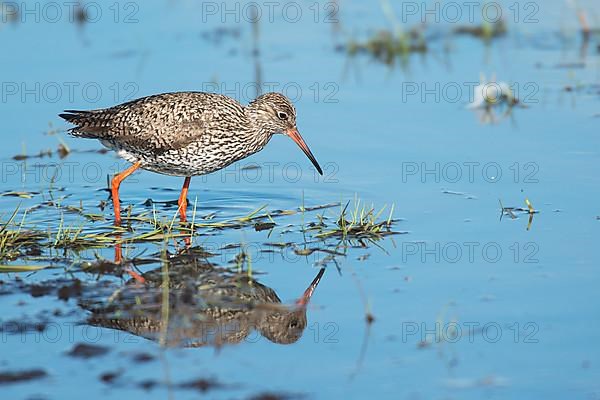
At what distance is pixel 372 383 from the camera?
21.2ft

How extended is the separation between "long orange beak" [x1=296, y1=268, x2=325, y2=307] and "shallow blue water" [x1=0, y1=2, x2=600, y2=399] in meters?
0.06

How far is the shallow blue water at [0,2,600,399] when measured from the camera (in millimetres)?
6652

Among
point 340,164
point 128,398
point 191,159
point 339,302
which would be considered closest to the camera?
point 128,398

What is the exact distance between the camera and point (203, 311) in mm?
7477

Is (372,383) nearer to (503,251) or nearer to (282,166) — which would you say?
(503,251)

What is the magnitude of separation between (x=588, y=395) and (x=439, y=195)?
13.8 feet

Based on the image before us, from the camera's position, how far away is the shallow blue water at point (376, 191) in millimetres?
6652

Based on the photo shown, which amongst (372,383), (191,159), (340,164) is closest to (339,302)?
(372,383)

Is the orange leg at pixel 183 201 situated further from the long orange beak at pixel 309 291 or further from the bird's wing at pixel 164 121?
the long orange beak at pixel 309 291

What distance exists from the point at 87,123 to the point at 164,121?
903 millimetres

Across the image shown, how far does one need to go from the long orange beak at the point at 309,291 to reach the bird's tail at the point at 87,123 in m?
2.97

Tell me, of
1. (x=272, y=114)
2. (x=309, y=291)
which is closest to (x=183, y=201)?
(x=272, y=114)

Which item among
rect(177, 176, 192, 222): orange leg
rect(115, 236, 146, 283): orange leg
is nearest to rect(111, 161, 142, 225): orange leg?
rect(177, 176, 192, 222): orange leg

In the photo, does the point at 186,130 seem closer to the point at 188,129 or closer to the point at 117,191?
the point at 188,129
